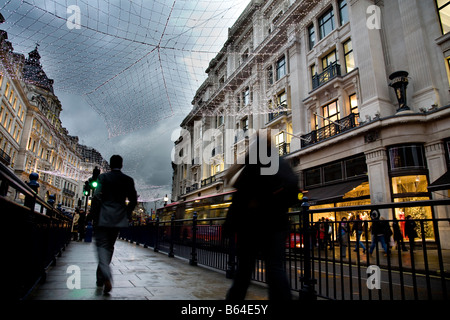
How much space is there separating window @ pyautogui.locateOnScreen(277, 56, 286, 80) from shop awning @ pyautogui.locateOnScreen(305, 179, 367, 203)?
36.6 ft

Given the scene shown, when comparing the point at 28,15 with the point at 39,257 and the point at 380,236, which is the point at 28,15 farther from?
the point at 380,236

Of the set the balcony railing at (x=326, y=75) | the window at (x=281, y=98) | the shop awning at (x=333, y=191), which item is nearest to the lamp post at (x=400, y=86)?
the balcony railing at (x=326, y=75)

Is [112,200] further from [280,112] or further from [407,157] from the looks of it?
[280,112]

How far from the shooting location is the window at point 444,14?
13.2 meters

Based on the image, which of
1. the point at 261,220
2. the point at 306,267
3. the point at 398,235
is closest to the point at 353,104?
the point at 306,267

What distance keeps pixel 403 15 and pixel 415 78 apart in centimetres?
375

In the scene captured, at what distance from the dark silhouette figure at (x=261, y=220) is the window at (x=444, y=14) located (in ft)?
53.2

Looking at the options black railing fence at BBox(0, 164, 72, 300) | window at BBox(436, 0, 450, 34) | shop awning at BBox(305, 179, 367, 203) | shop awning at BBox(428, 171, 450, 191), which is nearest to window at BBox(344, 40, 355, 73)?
window at BBox(436, 0, 450, 34)

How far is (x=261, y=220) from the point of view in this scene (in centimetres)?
247

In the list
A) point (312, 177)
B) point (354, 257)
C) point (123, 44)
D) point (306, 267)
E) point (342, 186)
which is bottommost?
point (306, 267)

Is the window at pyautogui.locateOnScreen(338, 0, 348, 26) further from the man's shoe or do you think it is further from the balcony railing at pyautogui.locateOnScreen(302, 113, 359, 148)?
the man's shoe

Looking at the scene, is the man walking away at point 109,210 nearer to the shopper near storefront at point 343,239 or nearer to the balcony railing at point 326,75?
the shopper near storefront at point 343,239

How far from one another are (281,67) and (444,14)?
1199cm
